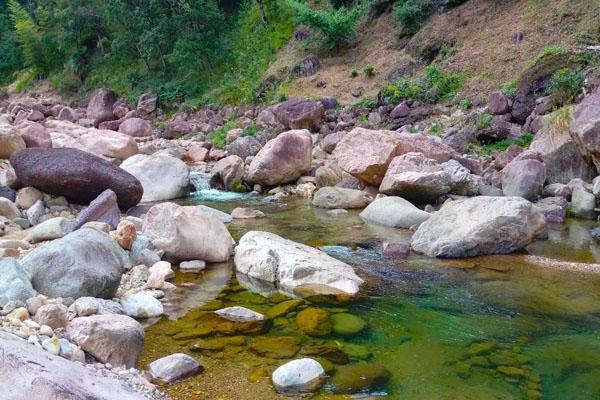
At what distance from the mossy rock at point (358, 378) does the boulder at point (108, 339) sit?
1.49 metres

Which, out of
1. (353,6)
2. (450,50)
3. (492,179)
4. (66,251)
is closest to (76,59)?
(353,6)

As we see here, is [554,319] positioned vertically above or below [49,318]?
below

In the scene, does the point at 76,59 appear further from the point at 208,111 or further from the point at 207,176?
the point at 207,176

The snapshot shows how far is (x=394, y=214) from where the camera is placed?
9453 mm

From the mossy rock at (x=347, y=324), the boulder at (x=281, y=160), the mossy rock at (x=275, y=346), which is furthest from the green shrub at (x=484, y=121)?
the mossy rock at (x=275, y=346)

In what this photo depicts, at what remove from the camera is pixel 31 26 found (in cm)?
4059

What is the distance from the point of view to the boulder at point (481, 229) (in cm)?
746

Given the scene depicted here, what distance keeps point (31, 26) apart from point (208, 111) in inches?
855

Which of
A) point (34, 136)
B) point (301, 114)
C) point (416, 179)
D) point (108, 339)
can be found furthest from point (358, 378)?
point (301, 114)

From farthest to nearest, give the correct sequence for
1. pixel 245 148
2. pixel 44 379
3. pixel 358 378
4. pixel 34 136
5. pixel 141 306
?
pixel 245 148
pixel 34 136
pixel 141 306
pixel 358 378
pixel 44 379

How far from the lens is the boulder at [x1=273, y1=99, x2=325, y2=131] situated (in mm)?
18734

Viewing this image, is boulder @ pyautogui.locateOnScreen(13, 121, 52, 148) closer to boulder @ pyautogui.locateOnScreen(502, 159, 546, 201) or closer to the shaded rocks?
the shaded rocks

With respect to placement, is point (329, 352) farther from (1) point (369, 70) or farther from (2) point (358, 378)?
(1) point (369, 70)

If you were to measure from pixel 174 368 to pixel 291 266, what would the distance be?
234 centimetres
